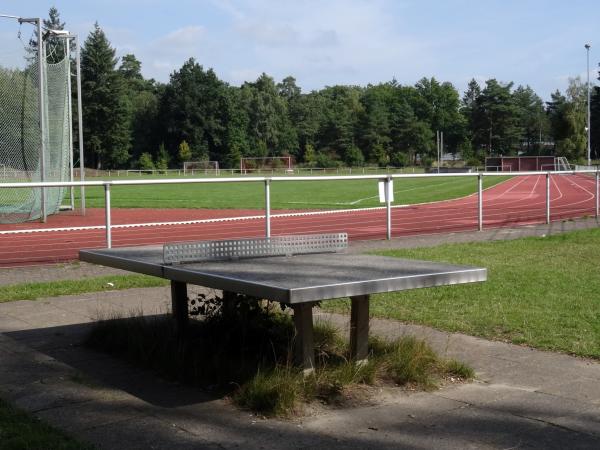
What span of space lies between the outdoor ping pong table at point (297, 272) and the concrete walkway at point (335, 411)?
61cm

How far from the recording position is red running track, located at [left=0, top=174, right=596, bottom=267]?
15.1m

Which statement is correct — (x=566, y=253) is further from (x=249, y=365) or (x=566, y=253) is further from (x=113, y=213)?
(x=113, y=213)

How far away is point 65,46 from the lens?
24000mm

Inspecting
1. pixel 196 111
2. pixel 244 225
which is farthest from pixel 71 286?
pixel 196 111

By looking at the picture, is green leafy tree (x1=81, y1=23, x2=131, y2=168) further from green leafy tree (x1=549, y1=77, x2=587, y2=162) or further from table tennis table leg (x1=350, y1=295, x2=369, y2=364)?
table tennis table leg (x1=350, y1=295, x2=369, y2=364)

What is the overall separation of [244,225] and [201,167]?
8506 cm

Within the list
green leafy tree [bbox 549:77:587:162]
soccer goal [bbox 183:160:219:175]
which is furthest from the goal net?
green leafy tree [bbox 549:77:587:162]

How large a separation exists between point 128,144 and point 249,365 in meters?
97.5

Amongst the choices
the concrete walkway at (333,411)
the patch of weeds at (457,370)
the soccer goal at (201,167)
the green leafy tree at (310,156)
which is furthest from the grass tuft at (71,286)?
the green leafy tree at (310,156)

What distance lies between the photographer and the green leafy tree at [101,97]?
94062 mm

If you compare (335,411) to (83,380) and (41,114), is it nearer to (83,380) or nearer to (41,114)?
(83,380)

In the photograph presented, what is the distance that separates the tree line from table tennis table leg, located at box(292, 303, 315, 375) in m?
92.9

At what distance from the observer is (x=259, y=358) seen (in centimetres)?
565

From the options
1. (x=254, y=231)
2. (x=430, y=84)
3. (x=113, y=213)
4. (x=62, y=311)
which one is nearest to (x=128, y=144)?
(x=430, y=84)
